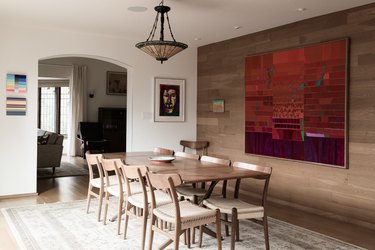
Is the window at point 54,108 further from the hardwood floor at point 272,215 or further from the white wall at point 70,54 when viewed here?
the white wall at point 70,54

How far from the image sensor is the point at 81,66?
10.7m

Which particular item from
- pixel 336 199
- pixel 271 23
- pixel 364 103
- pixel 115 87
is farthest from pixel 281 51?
pixel 115 87

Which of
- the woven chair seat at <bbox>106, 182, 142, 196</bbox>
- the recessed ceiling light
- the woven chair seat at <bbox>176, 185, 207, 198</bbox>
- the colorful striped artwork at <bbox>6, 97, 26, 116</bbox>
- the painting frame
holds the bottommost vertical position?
the woven chair seat at <bbox>176, 185, 207, 198</bbox>

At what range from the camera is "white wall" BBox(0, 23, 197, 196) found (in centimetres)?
566

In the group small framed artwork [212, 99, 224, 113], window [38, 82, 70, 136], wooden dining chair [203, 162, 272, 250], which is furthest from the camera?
window [38, 82, 70, 136]

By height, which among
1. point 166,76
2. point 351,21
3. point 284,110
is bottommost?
point 284,110

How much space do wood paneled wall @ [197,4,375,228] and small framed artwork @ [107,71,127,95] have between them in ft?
16.2

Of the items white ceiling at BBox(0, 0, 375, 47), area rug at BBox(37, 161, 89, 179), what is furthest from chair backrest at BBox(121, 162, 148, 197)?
area rug at BBox(37, 161, 89, 179)

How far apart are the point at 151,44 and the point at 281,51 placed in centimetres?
237

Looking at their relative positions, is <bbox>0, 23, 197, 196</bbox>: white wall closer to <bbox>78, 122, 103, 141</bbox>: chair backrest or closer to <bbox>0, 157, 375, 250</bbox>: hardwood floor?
<bbox>0, 157, 375, 250</bbox>: hardwood floor

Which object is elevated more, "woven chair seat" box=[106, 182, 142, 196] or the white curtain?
the white curtain

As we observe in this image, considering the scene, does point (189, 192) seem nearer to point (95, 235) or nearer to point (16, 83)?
point (95, 235)

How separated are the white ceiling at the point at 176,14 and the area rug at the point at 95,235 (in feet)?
8.58

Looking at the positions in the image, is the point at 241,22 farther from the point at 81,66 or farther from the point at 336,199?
the point at 81,66
